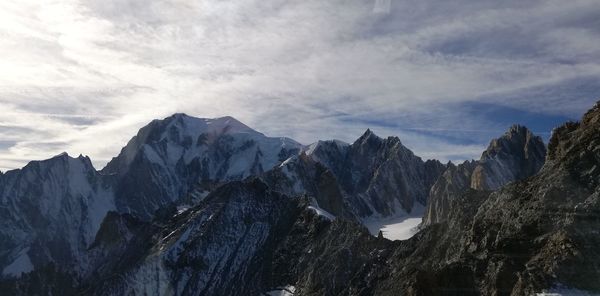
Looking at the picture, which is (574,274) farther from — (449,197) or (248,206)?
(449,197)

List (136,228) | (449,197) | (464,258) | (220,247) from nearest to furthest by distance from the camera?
(464,258) < (220,247) < (136,228) < (449,197)

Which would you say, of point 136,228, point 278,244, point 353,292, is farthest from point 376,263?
point 136,228

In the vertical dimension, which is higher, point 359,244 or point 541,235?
point 541,235

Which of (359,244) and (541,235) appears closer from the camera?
(541,235)

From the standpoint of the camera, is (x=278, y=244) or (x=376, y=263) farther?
(x=278, y=244)

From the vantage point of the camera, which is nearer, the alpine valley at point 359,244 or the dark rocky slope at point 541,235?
the dark rocky slope at point 541,235

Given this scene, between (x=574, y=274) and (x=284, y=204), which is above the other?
(x=284, y=204)

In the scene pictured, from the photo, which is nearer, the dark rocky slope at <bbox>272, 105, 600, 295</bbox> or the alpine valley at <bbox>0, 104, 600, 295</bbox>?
the dark rocky slope at <bbox>272, 105, 600, 295</bbox>

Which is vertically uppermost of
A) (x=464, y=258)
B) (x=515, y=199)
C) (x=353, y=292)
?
(x=515, y=199)

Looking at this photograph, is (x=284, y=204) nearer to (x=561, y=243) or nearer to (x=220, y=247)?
(x=220, y=247)

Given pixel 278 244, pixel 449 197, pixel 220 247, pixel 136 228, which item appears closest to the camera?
pixel 278 244
